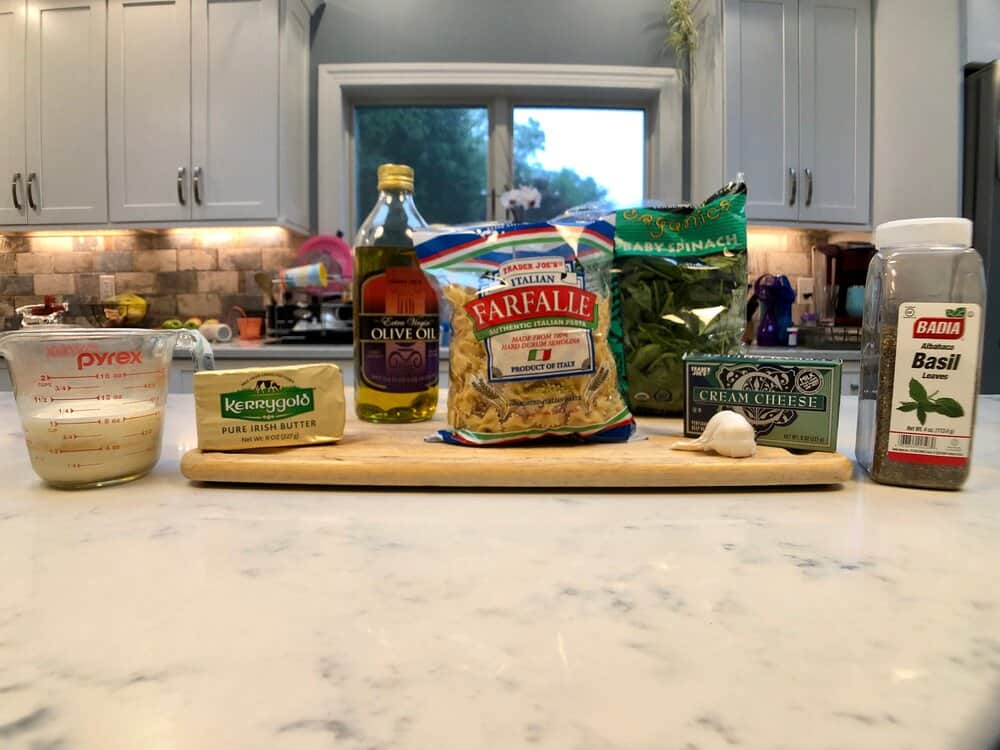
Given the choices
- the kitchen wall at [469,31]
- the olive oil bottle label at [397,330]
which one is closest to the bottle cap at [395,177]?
the olive oil bottle label at [397,330]

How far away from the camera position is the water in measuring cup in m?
0.57

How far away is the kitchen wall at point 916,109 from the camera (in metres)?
2.49

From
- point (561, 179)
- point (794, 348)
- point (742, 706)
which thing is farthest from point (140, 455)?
point (561, 179)

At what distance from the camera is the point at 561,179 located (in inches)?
123

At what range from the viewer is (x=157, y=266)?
3059 mm

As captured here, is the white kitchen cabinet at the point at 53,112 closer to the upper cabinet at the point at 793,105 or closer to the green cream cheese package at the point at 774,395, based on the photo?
the upper cabinet at the point at 793,105

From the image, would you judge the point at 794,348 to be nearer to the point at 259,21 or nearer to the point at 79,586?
the point at 259,21

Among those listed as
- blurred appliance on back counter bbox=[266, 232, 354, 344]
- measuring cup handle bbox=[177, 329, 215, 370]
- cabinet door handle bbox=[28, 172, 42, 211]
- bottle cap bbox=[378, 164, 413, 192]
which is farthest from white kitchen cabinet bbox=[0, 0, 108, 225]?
measuring cup handle bbox=[177, 329, 215, 370]

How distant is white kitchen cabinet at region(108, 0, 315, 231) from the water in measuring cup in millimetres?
2272

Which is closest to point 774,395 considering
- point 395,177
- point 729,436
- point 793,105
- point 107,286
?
point 729,436

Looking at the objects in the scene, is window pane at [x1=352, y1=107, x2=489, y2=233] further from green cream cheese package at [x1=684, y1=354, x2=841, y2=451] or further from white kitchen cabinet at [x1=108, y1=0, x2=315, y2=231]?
green cream cheese package at [x1=684, y1=354, x2=841, y2=451]

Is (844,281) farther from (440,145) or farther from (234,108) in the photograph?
(234,108)

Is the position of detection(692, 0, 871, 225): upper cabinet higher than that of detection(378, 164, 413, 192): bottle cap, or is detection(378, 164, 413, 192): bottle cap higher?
detection(692, 0, 871, 225): upper cabinet

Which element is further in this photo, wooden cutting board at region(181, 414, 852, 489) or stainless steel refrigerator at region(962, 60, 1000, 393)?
stainless steel refrigerator at region(962, 60, 1000, 393)
